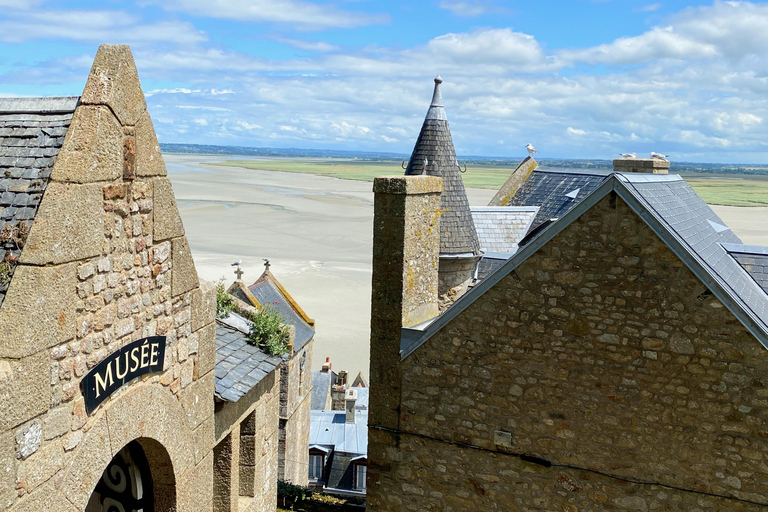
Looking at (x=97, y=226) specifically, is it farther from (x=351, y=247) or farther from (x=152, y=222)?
(x=351, y=247)

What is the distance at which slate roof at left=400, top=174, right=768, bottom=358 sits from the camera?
6.80 meters

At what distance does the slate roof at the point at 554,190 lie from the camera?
56.3 ft

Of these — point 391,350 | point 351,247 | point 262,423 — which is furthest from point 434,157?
point 351,247

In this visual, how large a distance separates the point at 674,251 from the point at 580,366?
62.6 inches

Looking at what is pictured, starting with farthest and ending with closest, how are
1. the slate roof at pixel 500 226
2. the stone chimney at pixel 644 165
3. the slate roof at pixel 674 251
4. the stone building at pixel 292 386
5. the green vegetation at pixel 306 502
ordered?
the stone building at pixel 292 386, the slate roof at pixel 500 226, the stone chimney at pixel 644 165, the green vegetation at pixel 306 502, the slate roof at pixel 674 251

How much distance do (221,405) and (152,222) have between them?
76.4 inches

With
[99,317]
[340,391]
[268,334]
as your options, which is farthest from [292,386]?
[99,317]

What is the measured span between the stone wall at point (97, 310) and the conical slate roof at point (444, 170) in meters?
6.48

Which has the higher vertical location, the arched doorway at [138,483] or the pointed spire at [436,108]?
the pointed spire at [436,108]

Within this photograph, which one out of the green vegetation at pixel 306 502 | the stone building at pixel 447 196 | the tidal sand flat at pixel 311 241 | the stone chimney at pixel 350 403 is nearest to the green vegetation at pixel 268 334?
the stone building at pixel 447 196

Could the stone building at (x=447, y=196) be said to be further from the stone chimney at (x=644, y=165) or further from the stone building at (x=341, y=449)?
the stone building at (x=341, y=449)

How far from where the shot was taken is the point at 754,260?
8555mm

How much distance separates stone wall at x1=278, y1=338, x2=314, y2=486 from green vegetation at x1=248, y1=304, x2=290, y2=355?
32.2ft

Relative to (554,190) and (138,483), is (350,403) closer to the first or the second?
(554,190)
